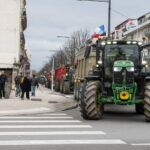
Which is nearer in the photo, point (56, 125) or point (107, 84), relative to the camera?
point (56, 125)

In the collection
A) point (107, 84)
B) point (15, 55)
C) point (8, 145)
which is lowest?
point (8, 145)

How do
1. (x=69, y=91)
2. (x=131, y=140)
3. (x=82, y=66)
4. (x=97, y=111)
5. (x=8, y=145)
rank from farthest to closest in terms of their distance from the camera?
(x=69, y=91) < (x=82, y=66) < (x=97, y=111) < (x=131, y=140) < (x=8, y=145)

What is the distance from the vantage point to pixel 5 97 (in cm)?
2708

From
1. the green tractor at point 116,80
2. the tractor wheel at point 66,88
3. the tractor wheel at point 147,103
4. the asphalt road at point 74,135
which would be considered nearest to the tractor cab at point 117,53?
the green tractor at point 116,80

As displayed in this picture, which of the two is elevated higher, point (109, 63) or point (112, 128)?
point (109, 63)

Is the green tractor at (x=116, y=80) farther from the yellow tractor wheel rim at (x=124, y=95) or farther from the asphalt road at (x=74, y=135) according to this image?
the asphalt road at (x=74, y=135)

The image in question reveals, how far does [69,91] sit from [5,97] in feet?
49.4

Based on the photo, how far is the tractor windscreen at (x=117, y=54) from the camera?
53.8ft

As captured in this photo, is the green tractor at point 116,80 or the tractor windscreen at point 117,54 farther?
the tractor windscreen at point 117,54

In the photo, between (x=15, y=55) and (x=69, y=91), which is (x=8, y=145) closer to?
(x=69, y=91)

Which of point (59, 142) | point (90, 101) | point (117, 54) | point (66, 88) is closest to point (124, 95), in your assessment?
point (90, 101)

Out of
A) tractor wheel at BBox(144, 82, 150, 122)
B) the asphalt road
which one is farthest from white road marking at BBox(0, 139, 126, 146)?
tractor wheel at BBox(144, 82, 150, 122)

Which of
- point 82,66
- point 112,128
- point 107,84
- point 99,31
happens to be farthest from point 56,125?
point 99,31

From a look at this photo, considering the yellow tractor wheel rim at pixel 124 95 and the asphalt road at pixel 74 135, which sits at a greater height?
the yellow tractor wheel rim at pixel 124 95
